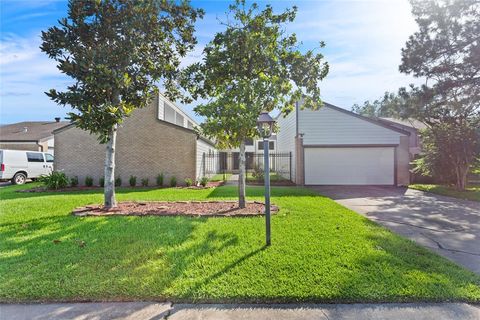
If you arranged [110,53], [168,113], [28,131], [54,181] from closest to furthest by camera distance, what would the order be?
[110,53] < [54,181] < [168,113] < [28,131]

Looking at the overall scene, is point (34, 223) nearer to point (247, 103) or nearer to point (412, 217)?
point (247, 103)

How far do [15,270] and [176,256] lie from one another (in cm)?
216

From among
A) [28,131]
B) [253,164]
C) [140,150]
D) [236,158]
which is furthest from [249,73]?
[28,131]

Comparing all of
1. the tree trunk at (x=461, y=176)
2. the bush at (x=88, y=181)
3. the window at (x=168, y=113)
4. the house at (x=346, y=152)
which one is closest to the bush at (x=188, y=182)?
the window at (x=168, y=113)

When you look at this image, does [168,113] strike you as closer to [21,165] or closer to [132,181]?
[132,181]

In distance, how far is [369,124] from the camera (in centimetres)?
1481

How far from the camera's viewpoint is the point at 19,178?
14789mm

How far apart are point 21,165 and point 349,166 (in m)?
18.8

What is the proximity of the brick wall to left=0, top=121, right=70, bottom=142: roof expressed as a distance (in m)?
11.2

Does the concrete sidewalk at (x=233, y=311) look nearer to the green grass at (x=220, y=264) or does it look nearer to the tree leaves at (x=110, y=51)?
the green grass at (x=220, y=264)

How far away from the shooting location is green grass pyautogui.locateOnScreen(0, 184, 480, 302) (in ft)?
9.85

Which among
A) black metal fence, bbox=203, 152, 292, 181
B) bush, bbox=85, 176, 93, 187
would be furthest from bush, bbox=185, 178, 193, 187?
bush, bbox=85, 176, 93, 187

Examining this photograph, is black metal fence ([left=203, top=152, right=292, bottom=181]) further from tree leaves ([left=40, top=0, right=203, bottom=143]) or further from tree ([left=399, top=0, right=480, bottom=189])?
tree leaves ([left=40, top=0, right=203, bottom=143])

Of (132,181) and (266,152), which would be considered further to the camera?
(132,181)
